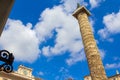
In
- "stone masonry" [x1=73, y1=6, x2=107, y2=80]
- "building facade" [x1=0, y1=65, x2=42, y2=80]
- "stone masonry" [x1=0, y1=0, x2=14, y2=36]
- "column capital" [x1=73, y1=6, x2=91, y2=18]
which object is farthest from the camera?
"building facade" [x1=0, y1=65, x2=42, y2=80]

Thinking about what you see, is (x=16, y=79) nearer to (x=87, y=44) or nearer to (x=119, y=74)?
(x=87, y=44)

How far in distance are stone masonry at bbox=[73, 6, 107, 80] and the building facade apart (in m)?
12.5

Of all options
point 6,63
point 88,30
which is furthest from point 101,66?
point 6,63

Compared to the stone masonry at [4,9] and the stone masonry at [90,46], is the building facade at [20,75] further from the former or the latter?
the stone masonry at [4,9]

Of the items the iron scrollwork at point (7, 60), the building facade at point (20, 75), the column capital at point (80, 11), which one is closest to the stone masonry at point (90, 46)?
the column capital at point (80, 11)

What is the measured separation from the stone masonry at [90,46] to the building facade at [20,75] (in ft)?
41.1

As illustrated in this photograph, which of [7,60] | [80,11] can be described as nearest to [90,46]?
[80,11]

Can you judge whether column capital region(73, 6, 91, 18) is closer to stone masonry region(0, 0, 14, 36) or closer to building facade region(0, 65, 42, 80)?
building facade region(0, 65, 42, 80)

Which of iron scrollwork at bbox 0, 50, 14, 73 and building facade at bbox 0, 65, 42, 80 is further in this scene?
building facade at bbox 0, 65, 42, 80

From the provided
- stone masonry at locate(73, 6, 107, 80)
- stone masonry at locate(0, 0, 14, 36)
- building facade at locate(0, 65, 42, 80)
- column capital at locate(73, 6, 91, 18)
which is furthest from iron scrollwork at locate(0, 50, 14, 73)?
building facade at locate(0, 65, 42, 80)

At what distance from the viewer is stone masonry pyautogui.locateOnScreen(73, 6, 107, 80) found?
A: 16.2m

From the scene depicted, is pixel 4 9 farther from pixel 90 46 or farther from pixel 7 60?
pixel 90 46

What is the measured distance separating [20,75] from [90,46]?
14276mm

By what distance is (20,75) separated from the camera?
28891mm
